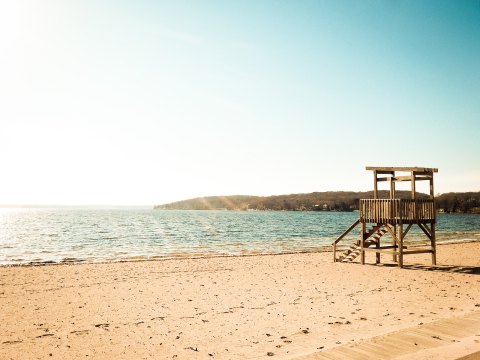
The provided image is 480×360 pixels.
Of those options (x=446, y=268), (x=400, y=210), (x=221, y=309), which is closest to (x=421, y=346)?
(x=221, y=309)

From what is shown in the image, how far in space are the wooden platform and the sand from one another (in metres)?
0.11

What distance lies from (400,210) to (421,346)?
43.9 feet

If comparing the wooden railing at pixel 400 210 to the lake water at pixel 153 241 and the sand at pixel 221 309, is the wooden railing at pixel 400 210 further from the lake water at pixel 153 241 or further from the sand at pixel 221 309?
the lake water at pixel 153 241

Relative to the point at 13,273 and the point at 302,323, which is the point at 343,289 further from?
the point at 13,273

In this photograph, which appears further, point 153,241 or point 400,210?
point 153,241

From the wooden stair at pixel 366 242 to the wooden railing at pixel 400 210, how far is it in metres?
1.32

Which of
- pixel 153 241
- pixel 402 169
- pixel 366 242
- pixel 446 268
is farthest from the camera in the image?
pixel 153 241

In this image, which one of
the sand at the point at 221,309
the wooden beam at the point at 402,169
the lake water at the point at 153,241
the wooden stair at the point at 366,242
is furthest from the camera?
the lake water at the point at 153,241

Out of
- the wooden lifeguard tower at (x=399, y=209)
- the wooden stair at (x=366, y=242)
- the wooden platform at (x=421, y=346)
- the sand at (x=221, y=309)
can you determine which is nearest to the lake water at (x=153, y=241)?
the wooden stair at (x=366, y=242)

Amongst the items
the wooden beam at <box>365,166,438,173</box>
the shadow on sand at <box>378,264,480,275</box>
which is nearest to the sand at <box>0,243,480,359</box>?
the shadow on sand at <box>378,264,480,275</box>

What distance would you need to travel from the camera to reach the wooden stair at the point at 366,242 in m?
21.3

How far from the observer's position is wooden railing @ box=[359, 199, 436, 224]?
756 inches

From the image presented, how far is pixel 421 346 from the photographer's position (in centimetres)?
671

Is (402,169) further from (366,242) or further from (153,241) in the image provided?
(153,241)
